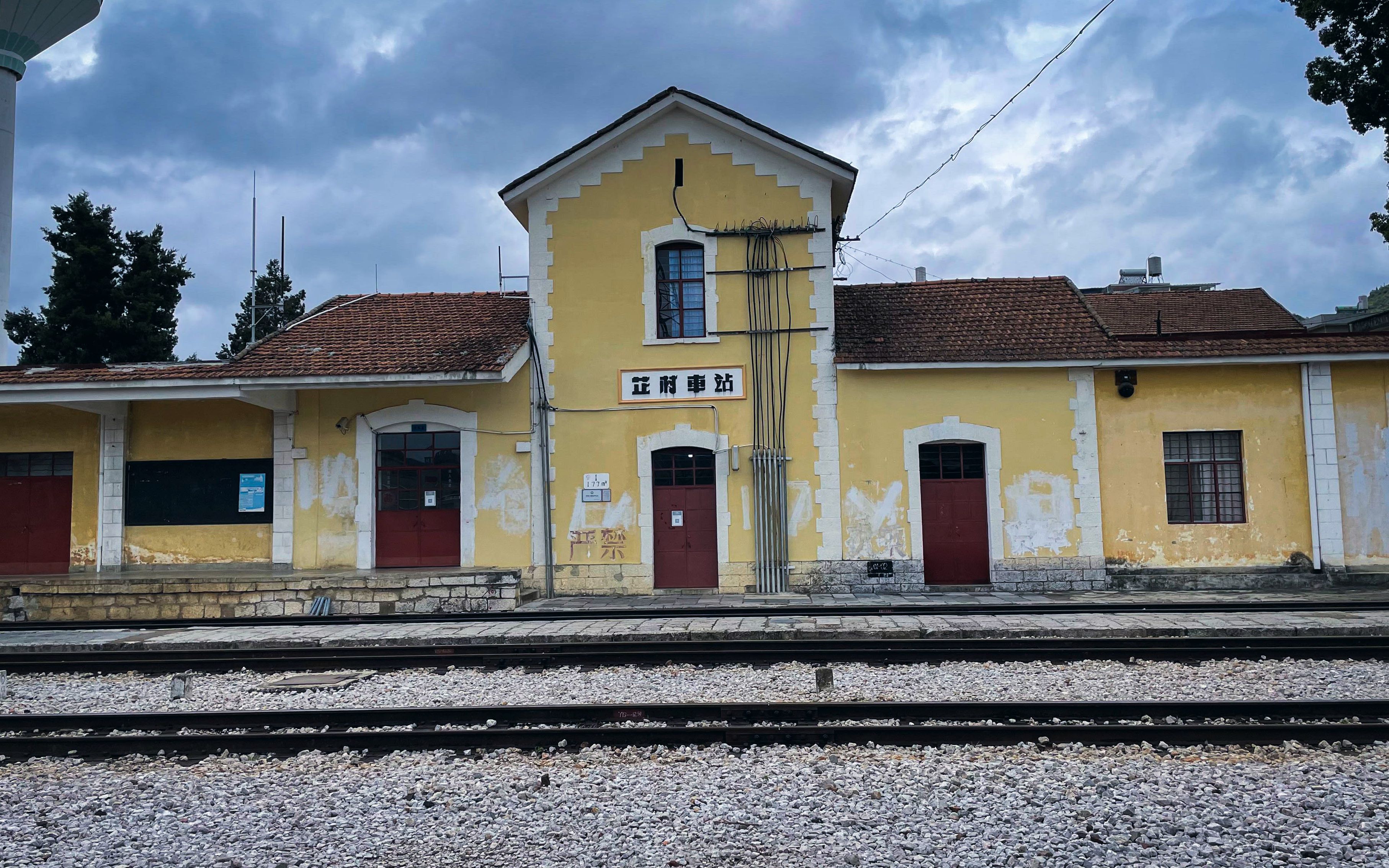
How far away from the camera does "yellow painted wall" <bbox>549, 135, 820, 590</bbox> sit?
1466 centimetres

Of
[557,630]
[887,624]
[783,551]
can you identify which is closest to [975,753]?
[887,624]

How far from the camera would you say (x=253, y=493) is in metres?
15.2

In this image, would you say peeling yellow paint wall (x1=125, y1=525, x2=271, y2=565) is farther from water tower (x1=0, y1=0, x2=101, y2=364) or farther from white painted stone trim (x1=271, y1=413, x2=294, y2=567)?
water tower (x1=0, y1=0, x2=101, y2=364)

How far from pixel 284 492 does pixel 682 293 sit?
7.31 meters

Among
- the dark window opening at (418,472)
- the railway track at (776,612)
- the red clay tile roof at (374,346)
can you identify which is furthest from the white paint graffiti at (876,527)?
the dark window opening at (418,472)

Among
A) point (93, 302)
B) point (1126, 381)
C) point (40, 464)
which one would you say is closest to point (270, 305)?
point (93, 302)

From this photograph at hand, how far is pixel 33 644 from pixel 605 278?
9.15m

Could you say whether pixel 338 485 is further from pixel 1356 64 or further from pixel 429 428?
pixel 1356 64

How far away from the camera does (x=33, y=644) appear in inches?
424

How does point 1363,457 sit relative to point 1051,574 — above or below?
above

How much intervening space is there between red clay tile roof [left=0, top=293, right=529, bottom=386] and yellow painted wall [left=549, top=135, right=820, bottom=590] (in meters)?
1.28

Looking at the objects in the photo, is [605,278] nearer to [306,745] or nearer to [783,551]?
[783,551]

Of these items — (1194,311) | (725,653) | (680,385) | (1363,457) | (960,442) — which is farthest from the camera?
(1194,311)

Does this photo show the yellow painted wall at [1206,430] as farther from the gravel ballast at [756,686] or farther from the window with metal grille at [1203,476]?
the gravel ballast at [756,686]
